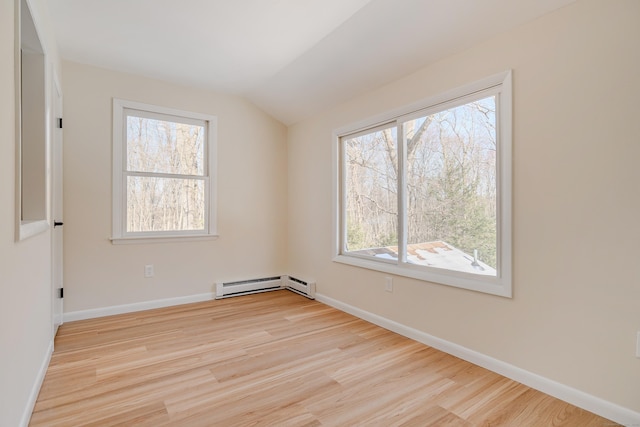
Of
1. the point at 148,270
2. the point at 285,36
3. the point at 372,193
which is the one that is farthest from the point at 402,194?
the point at 148,270

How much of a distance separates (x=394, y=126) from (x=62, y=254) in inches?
129

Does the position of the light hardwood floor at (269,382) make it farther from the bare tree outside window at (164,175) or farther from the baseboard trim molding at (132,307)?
the bare tree outside window at (164,175)

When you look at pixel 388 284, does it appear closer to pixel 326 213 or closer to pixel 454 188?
pixel 454 188

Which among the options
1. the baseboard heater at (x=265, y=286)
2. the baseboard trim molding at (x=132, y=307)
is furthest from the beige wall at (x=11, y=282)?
the baseboard heater at (x=265, y=286)

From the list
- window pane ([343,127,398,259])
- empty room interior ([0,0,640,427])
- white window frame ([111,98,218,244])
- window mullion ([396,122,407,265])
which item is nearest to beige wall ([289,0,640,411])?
empty room interior ([0,0,640,427])

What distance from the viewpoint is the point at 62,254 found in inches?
120

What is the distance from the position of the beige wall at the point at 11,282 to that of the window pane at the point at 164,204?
1.65m

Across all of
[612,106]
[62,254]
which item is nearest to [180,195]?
[62,254]

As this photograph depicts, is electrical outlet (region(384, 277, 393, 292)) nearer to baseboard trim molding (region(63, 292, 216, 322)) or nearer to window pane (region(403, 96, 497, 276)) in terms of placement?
window pane (region(403, 96, 497, 276))

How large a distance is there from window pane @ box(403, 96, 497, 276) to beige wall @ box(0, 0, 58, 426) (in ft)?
8.34

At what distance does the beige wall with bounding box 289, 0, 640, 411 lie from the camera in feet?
5.41

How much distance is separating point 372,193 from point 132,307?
2.73m

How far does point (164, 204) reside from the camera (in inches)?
144

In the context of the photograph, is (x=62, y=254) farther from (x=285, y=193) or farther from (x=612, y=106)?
(x=612, y=106)
